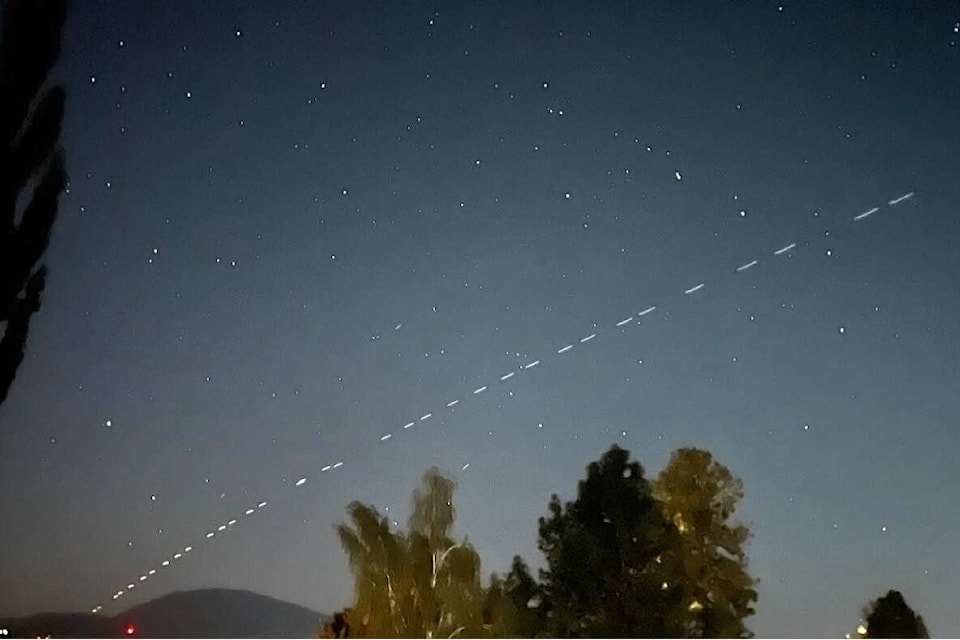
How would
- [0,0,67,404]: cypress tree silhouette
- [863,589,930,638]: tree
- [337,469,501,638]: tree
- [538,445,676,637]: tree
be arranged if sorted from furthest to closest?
[863,589,930,638]: tree < [538,445,676,637]: tree < [337,469,501,638]: tree < [0,0,67,404]: cypress tree silhouette

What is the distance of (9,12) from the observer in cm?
706

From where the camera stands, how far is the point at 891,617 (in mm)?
19562

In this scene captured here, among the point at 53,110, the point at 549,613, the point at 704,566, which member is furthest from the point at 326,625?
the point at 704,566

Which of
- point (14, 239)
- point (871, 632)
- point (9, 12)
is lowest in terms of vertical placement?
point (871, 632)

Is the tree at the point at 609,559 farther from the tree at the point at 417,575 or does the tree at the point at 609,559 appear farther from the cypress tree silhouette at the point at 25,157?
the cypress tree silhouette at the point at 25,157

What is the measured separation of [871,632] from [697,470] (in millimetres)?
6526

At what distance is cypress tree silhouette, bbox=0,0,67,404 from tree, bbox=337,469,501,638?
494 centimetres

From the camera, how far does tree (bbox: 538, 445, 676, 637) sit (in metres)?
14.6

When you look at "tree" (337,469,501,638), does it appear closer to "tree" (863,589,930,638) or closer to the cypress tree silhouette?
the cypress tree silhouette

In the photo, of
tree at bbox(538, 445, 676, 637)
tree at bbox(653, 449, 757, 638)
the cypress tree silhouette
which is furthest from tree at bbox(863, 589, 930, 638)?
the cypress tree silhouette

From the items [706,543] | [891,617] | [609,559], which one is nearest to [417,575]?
[609,559]

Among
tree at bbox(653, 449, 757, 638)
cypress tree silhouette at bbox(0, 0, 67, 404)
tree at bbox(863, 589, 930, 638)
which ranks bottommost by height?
tree at bbox(863, 589, 930, 638)

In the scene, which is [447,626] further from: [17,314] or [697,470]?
[697,470]

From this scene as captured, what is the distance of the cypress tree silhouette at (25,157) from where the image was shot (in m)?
6.54
